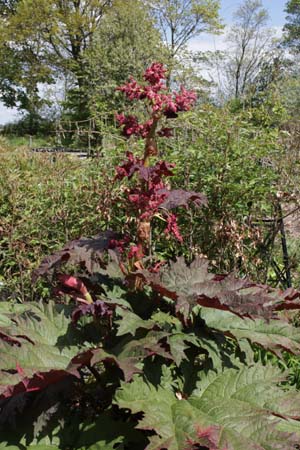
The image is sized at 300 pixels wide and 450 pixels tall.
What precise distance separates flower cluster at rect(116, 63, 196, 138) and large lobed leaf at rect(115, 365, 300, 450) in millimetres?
1079

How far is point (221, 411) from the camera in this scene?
72.6 inches

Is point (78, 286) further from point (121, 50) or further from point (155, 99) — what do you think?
point (121, 50)

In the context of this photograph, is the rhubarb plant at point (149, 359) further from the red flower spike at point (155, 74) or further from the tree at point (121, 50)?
the tree at point (121, 50)

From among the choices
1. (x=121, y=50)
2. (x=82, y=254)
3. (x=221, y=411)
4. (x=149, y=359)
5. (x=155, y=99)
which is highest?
(x=121, y=50)

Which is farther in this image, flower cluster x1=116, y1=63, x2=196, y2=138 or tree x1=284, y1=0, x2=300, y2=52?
tree x1=284, y1=0, x2=300, y2=52

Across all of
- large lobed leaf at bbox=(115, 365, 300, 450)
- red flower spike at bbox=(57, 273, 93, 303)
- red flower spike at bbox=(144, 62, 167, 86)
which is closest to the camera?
large lobed leaf at bbox=(115, 365, 300, 450)

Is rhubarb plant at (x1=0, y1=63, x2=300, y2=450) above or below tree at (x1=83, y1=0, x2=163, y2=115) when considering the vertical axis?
below

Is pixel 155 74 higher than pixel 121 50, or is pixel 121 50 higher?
pixel 121 50

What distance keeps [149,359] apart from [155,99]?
1078 millimetres

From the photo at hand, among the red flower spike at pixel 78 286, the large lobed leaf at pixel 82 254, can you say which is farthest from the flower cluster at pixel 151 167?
the red flower spike at pixel 78 286

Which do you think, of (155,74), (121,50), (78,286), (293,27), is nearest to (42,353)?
(78,286)

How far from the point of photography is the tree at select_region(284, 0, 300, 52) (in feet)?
127

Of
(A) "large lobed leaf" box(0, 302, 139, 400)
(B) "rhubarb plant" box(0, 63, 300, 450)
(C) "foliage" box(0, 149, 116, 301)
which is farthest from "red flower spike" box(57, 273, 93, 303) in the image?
(C) "foliage" box(0, 149, 116, 301)

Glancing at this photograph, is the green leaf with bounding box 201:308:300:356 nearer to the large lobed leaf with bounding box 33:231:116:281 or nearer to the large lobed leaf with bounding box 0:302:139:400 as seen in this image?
the large lobed leaf with bounding box 0:302:139:400
